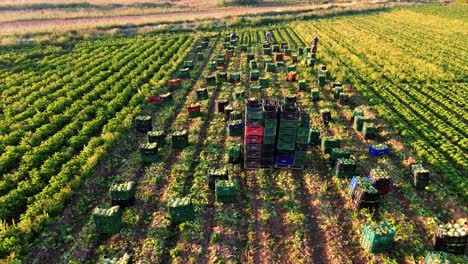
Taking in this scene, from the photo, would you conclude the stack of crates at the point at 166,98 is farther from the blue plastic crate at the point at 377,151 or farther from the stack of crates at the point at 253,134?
the blue plastic crate at the point at 377,151

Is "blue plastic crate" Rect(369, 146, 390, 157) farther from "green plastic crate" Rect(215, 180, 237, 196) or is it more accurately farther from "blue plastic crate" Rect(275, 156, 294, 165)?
"green plastic crate" Rect(215, 180, 237, 196)

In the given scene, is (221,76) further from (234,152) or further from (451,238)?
(451,238)

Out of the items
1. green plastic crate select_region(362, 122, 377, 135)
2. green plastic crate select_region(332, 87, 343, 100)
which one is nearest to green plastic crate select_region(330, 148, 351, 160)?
green plastic crate select_region(362, 122, 377, 135)

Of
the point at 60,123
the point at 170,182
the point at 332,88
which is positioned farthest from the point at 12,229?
the point at 332,88

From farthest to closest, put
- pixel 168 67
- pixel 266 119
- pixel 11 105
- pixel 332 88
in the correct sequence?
pixel 168 67, pixel 332 88, pixel 11 105, pixel 266 119

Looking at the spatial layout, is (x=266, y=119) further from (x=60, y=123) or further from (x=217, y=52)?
(x=217, y=52)

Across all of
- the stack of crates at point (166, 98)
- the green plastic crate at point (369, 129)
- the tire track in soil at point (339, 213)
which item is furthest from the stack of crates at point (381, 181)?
the stack of crates at point (166, 98)

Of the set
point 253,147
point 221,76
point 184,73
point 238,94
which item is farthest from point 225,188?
point 184,73
